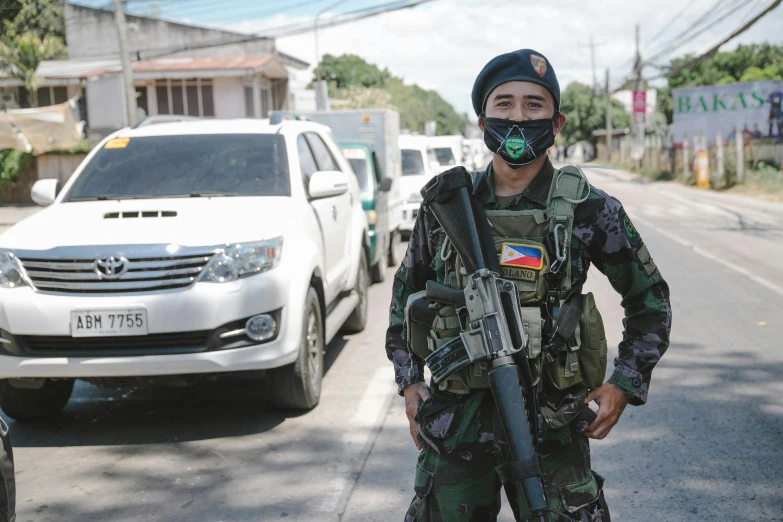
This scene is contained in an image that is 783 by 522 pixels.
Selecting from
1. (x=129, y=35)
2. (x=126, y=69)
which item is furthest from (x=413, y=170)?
(x=129, y=35)

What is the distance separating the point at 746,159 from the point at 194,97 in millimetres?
21110

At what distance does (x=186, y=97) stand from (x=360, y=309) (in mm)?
30322

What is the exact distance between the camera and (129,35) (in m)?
44.8

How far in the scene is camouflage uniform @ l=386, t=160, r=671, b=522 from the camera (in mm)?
2377

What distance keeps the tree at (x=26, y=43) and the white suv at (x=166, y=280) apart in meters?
28.0

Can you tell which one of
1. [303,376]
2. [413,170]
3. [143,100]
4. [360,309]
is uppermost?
[143,100]

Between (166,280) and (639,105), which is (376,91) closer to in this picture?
(639,105)

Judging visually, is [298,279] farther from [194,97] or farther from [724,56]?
[724,56]

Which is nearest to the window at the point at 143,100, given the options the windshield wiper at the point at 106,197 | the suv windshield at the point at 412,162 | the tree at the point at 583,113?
the suv windshield at the point at 412,162

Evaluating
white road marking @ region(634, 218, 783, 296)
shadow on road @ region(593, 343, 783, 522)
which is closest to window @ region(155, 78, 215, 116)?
white road marking @ region(634, 218, 783, 296)

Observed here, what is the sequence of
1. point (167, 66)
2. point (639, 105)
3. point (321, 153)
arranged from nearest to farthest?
point (321, 153)
point (167, 66)
point (639, 105)

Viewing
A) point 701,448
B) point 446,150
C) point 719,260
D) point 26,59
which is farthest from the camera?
point 26,59

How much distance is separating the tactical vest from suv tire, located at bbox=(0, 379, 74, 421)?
352 centimetres

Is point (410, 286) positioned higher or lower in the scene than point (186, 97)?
lower
